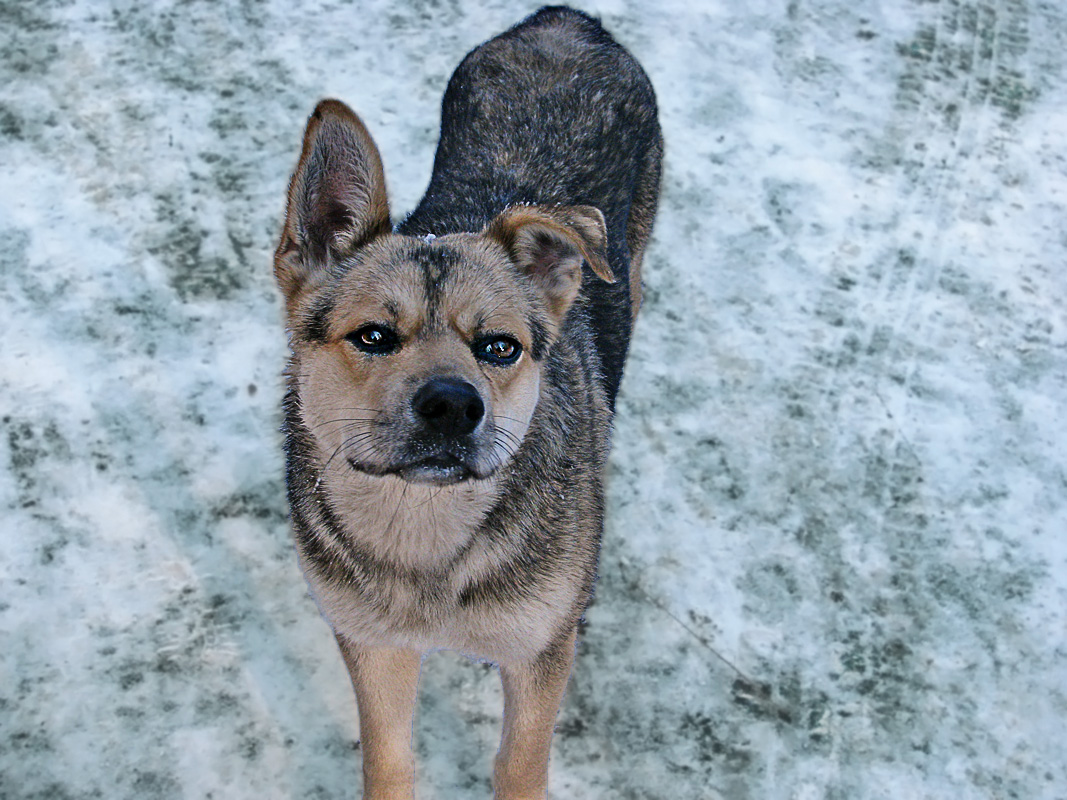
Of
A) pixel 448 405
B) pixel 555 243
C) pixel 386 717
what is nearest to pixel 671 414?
pixel 555 243

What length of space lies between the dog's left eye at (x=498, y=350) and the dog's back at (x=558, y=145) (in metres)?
0.83

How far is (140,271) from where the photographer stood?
582cm

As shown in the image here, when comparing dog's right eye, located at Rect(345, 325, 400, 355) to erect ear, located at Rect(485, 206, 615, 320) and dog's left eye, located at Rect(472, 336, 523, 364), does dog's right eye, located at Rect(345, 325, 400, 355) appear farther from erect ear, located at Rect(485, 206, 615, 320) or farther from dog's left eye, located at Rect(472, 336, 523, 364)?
erect ear, located at Rect(485, 206, 615, 320)

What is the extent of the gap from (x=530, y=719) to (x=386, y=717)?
54cm

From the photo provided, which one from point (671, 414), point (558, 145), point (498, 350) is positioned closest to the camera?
point (498, 350)

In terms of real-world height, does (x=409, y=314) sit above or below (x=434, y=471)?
above

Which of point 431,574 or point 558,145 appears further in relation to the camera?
point 558,145

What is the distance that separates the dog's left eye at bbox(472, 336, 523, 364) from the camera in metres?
3.37

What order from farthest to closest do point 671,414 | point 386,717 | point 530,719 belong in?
point 671,414 < point 386,717 < point 530,719

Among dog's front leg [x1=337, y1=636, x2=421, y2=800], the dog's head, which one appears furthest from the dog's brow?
dog's front leg [x1=337, y1=636, x2=421, y2=800]

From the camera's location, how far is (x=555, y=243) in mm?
3637

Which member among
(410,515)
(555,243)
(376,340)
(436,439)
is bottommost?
(410,515)

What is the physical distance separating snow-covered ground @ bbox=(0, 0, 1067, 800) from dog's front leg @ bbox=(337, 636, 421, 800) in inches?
9.9

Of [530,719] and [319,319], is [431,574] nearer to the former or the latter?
[530,719]
